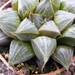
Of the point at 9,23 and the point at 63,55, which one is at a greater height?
the point at 9,23

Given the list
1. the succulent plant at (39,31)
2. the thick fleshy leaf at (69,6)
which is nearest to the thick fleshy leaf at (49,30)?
the succulent plant at (39,31)

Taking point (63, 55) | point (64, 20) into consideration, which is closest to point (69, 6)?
point (64, 20)

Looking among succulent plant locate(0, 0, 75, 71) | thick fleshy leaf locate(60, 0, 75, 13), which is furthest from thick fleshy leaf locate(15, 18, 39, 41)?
thick fleshy leaf locate(60, 0, 75, 13)

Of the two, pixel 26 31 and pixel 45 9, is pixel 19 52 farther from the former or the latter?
pixel 45 9

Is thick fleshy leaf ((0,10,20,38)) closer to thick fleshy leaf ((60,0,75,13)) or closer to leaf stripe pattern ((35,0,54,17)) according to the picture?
leaf stripe pattern ((35,0,54,17))

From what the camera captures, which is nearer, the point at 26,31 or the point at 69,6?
the point at 26,31

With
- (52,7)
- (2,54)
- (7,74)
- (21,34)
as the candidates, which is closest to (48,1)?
(52,7)
